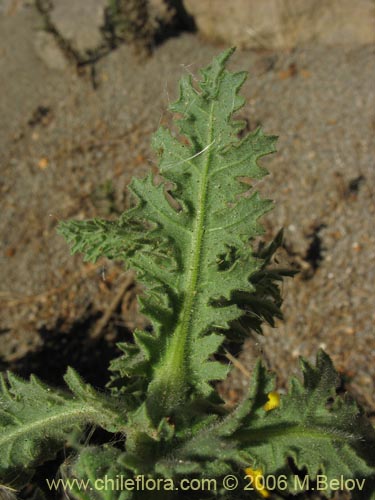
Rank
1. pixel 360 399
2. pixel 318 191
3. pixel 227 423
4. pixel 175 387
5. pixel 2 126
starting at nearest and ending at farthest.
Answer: pixel 227 423, pixel 175 387, pixel 360 399, pixel 318 191, pixel 2 126

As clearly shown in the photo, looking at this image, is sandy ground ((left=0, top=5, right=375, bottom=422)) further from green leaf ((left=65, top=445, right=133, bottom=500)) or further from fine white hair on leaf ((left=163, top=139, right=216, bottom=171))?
green leaf ((left=65, top=445, right=133, bottom=500))

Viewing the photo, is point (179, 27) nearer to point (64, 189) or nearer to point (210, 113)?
point (64, 189)

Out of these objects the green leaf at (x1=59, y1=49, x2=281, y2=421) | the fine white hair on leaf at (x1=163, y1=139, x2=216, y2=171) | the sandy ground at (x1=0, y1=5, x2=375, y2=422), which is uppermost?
the fine white hair on leaf at (x1=163, y1=139, x2=216, y2=171)

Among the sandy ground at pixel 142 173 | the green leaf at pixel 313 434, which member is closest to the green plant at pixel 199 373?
the green leaf at pixel 313 434

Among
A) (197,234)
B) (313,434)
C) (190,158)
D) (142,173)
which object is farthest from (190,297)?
(142,173)

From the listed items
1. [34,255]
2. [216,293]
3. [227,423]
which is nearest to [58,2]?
[34,255]

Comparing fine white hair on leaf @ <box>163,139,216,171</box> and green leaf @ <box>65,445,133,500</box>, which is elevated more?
fine white hair on leaf @ <box>163,139,216,171</box>

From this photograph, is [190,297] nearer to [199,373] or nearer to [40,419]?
[199,373]

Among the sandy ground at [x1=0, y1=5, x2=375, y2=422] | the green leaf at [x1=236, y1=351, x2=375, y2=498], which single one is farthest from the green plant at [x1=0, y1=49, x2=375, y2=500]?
the sandy ground at [x1=0, y1=5, x2=375, y2=422]
